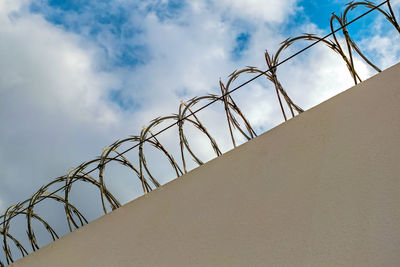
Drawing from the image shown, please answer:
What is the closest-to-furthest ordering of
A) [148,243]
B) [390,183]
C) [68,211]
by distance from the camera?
[390,183] < [148,243] < [68,211]

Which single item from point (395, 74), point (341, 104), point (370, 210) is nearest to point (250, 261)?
point (370, 210)

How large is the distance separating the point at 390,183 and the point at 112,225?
2194 millimetres

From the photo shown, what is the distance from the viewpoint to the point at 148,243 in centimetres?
371

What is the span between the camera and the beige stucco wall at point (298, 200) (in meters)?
2.67

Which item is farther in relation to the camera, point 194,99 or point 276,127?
point 194,99

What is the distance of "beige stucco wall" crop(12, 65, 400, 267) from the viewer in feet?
8.77

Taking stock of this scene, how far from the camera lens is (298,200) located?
2.96 m

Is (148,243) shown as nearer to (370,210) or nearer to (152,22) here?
(370,210)

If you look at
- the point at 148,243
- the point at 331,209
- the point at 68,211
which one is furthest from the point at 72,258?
the point at 331,209

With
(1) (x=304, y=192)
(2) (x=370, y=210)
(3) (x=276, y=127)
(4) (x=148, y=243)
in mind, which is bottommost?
(2) (x=370, y=210)

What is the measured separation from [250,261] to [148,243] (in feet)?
3.05

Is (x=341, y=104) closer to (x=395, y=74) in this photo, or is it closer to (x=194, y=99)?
(x=395, y=74)

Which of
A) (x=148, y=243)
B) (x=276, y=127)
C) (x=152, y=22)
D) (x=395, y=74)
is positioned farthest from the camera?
(x=152, y=22)

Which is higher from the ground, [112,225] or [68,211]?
[68,211]
